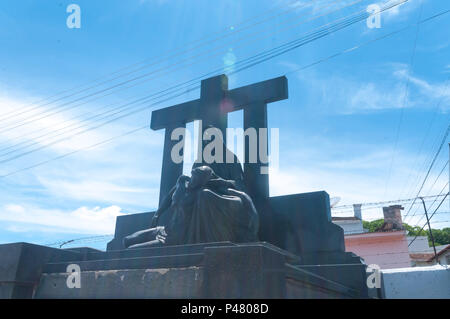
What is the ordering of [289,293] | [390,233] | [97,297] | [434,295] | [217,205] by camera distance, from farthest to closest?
[390,233] → [434,295] → [217,205] → [97,297] → [289,293]

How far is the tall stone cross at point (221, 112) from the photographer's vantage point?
7211mm

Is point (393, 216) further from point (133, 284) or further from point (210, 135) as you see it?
point (133, 284)

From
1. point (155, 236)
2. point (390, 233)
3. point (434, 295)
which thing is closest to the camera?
point (155, 236)

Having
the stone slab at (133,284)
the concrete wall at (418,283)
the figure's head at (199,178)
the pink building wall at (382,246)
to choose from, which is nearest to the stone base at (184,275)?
the stone slab at (133,284)

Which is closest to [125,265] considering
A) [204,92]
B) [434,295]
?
[204,92]

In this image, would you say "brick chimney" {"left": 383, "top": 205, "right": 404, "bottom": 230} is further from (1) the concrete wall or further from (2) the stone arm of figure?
(2) the stone arm of figure

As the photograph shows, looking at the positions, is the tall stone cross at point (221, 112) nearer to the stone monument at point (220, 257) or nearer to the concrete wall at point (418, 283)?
the stone monument at point (220, 257)

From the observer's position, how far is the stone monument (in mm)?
3506

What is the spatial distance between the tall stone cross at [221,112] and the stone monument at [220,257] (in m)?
0.02

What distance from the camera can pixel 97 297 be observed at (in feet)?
13.9

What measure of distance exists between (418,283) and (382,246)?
1393 centimetres

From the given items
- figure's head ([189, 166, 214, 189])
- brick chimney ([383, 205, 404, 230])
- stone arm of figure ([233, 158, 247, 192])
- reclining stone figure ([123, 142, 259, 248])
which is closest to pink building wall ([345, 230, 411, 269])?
brick chimney ([383, 205, 404, 230])
